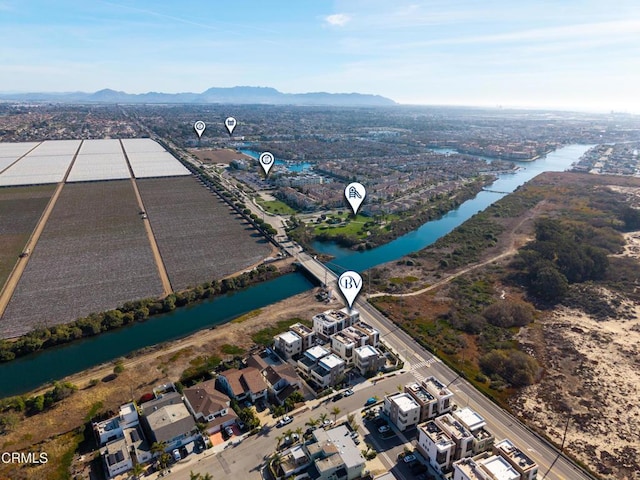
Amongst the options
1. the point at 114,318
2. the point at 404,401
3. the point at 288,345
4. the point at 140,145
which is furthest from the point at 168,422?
the point at 140,145

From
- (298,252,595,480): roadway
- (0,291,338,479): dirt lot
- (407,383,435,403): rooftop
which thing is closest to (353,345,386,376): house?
(298,252,595,480): roadway

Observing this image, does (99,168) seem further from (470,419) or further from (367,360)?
(470,419)

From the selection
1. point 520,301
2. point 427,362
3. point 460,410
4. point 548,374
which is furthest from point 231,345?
point 520,301

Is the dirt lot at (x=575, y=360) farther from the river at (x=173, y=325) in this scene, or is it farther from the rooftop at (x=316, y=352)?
the rooftop at (x=316, y=352)

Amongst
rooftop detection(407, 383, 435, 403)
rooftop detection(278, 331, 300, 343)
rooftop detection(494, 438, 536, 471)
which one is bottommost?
rooftop detection(494, 438, 536, 471)

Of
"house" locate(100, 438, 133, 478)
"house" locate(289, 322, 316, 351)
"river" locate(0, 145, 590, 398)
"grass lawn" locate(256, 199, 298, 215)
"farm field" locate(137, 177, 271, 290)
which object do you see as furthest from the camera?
"grass lawn" locate(256, 199, 298, 215)

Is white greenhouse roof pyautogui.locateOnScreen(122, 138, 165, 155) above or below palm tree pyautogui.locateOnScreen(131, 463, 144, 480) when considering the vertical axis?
above

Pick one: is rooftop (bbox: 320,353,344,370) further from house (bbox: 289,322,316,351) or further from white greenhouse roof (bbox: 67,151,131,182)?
white greenhouse roof (bbox: 67,151,131,182)
